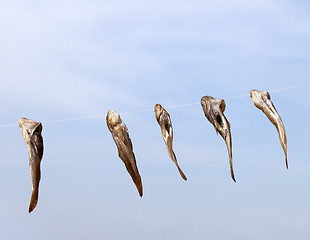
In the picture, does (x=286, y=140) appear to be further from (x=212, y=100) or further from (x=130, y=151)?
(x=130, y=151)

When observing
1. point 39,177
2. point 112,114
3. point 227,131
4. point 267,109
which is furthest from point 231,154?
point 39,177

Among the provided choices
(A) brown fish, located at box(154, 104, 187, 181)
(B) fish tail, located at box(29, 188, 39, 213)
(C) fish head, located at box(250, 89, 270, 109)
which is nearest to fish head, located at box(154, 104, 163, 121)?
(A) brown fish, located at box(154, 104, 187, 181)

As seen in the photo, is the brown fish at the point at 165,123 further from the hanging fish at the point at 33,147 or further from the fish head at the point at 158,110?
the hanging fish at the point at 33,147

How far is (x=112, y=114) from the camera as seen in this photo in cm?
748

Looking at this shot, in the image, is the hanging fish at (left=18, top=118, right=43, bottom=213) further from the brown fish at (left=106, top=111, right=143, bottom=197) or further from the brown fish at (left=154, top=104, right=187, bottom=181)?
the brown fish at (left=154, top=104, right=187, bottom=181)

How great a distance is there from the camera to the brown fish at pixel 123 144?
270 inches

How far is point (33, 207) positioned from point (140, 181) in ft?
4.78

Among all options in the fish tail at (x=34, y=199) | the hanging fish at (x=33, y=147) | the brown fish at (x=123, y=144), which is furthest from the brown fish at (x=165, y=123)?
the fish tail at (x=34, y=199)

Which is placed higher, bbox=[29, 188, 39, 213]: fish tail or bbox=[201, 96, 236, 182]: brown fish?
bbox=[201, 96, 236, 182]: brown fish

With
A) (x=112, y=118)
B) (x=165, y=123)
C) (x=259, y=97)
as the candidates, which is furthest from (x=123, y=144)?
(x=259, y=97)

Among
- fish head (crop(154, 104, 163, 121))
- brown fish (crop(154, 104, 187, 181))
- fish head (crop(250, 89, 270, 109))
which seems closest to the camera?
fish head (crop(250, 89, 270, 109))

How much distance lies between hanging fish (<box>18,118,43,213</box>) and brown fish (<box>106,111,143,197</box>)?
1.03 meters

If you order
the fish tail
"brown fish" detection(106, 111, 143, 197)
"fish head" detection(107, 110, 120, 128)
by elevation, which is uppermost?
"fish head" detection(107, 110, 120, 128)

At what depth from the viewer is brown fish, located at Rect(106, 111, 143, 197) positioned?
686 centimetres
